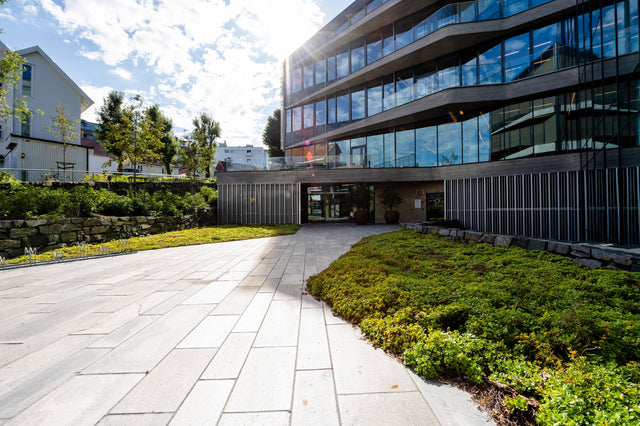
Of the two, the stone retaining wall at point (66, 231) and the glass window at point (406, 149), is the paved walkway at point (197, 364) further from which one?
the glass window at point (406, 149)

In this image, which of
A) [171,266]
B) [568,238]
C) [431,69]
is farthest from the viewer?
[431,69]

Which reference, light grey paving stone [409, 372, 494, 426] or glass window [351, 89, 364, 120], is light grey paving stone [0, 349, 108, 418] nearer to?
light grey paving stone [409, 372, 494, 426]

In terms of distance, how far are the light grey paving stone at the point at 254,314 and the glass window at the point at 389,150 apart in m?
17.3

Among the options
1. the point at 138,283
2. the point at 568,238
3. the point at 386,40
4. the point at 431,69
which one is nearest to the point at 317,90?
the point at 386,40

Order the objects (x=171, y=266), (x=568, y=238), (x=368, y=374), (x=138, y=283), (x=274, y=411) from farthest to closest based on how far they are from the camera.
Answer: (x=568, y=238)
(x=171, y=266)
(x=138, y=283)
(x=368, y=374)
(x=274, y=411)

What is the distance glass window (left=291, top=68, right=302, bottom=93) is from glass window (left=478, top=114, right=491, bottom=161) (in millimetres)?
17137

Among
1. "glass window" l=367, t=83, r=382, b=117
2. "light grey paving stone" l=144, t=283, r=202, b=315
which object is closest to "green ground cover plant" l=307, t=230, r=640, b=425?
"light grey paving stone" l=144, t=283, r=202, b=315

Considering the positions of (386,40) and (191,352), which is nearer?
(191,352)

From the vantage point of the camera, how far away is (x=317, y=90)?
2547 cm

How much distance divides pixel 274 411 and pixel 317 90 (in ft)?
87.9

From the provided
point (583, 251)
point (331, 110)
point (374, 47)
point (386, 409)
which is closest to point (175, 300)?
point (386, 409)

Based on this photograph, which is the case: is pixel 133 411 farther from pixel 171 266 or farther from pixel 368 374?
pixel 171 266

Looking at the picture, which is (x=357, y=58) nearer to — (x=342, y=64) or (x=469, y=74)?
(x=342, y=64)

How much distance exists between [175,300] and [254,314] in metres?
1.62
